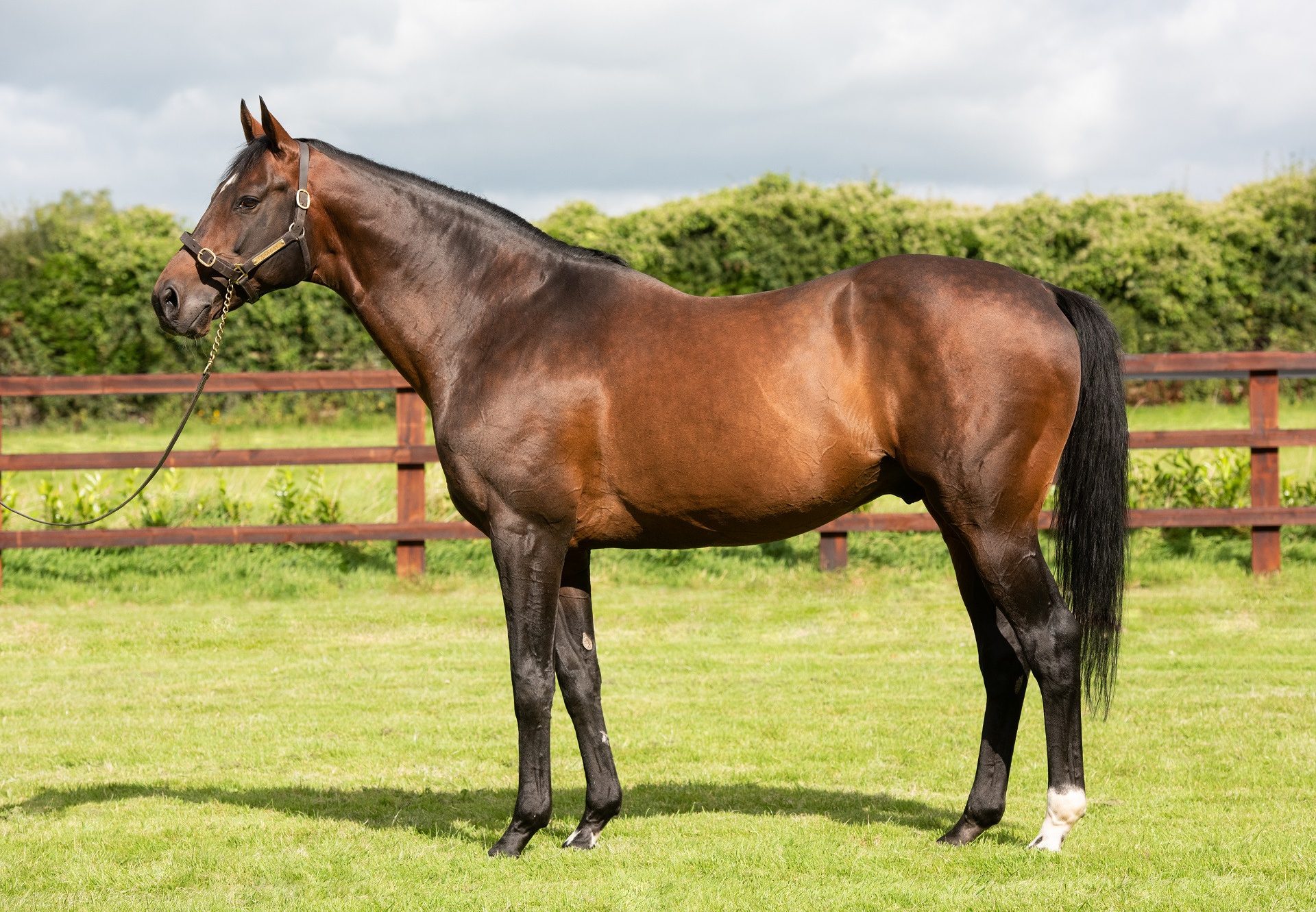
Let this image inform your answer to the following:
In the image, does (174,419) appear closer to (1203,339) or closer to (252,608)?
(252,608)

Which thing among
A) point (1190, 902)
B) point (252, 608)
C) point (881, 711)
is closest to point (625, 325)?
point (1190, 902)

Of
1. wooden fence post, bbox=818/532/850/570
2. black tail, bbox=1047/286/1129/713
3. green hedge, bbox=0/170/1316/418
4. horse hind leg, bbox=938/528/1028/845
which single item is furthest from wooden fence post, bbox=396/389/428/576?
black tail, bbox=1047/286/1129/713

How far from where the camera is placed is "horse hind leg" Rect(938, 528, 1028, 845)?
4266 mm

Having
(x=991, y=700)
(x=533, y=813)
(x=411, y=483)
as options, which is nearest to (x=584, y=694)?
(x=533, y=813)

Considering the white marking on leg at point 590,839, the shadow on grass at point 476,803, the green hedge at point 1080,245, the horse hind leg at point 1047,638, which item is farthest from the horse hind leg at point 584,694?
the green hedge at point 1080,245

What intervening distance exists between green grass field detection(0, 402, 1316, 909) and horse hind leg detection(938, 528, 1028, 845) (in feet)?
0.45

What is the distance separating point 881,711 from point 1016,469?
8.42ft

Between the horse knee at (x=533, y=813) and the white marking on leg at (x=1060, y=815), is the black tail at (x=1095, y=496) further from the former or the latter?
the horse knee at (x=533, y=813)

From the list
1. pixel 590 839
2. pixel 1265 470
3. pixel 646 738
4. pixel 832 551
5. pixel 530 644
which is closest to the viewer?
pixel 530 644

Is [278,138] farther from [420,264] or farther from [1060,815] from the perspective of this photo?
[1060,815]

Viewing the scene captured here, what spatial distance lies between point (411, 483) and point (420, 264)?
493 cm

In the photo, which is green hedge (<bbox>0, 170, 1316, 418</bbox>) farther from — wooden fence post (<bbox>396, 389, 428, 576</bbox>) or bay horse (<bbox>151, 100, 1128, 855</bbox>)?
bay horse (<bbox>151, 100, 1128, 855</bbox>)

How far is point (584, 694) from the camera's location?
4.42m

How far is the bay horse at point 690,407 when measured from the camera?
156 inches
